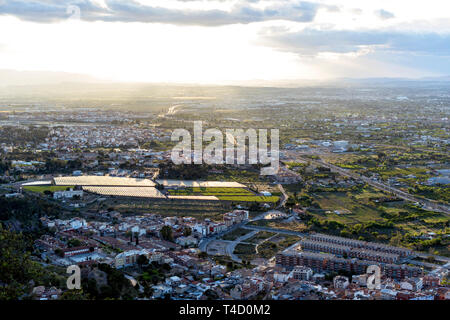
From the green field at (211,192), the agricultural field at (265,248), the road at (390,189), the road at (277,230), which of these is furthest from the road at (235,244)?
the road at (390,189)

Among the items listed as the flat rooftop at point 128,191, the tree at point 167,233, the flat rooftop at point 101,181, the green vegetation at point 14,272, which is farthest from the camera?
the flat rooftop at point 101,181

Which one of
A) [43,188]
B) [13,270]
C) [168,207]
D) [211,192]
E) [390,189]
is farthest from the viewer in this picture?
[390,189]

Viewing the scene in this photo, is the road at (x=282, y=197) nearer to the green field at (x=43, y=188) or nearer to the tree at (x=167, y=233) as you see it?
the tree at (x=167, y=233)

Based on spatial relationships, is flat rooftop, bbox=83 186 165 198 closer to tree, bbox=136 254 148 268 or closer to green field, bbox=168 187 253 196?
green field, bbox=168 187 253 196

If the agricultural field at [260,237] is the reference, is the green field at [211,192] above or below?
above

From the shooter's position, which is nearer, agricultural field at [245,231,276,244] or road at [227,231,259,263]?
road at [227,231,259,263]

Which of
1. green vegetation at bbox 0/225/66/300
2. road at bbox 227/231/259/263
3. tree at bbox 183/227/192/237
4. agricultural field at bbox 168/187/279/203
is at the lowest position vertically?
road at bbox 227/231/259/263

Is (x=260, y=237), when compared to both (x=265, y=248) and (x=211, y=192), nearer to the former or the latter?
(x=265, y=248)

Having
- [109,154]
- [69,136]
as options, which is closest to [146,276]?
[109,154]

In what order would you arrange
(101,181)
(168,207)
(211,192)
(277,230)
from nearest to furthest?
(277,230) < (168,207) < (211,192) < (101,181)

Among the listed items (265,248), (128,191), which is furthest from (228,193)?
(265,248)

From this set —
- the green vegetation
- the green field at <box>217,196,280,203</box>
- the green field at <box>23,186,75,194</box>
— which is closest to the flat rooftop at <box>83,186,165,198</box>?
the green field at <box>23,186,75,194</box>
